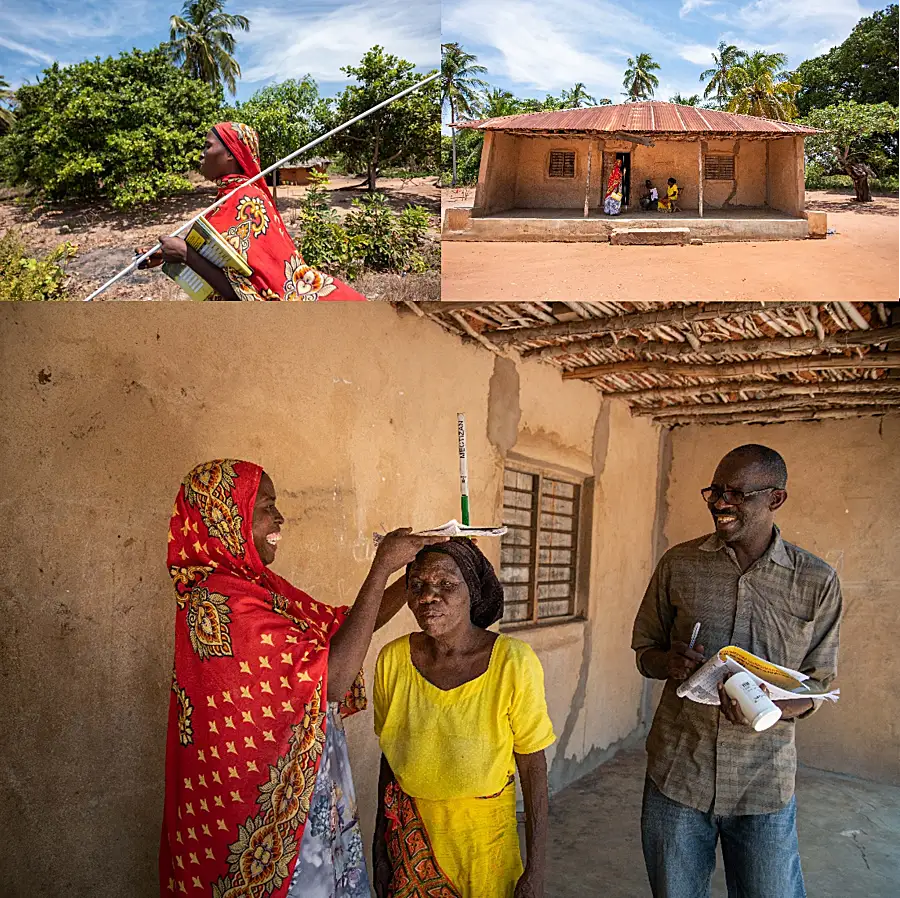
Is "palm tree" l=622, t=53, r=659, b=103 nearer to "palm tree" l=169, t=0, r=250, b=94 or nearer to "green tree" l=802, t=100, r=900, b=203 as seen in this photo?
"green tree" l=802, t=100, r=900, b=203

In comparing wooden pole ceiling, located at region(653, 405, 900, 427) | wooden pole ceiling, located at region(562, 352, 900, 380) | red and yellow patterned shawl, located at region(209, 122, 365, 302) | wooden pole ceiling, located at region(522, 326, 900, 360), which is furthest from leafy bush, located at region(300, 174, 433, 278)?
wooden pole ceiling, located at region(653, 405, 900, 427)

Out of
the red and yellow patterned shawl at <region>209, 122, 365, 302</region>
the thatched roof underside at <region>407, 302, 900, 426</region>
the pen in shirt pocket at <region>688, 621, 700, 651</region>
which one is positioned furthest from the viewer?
the thatched roof underside at <region>407, 302, 900, 426</region>

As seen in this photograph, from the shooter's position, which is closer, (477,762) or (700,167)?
(477,762)

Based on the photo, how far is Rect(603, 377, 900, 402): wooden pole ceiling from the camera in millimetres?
4273

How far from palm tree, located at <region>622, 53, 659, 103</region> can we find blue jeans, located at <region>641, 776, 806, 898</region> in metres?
2.52

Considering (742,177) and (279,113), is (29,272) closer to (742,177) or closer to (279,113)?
(279,113)

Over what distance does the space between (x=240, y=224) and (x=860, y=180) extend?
278cm

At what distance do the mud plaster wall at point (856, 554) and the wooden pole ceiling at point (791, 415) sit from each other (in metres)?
0.16

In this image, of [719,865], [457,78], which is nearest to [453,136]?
[457,78]

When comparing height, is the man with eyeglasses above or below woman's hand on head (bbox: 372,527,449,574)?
below

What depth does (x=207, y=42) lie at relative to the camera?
253 cm

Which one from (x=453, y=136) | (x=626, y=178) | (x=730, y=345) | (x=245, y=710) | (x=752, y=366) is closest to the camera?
(x=245, y=710)

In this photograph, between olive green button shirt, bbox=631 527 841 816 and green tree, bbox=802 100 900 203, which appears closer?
olive green button shirt, bbox=631 527 841 816

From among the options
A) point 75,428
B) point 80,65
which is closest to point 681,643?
point 75,428
